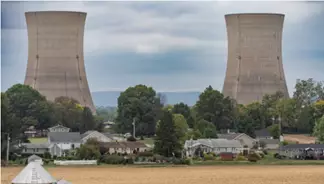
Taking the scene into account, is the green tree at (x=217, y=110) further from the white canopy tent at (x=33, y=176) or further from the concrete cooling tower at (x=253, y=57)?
the white canopy tent at (x=33, y=176)

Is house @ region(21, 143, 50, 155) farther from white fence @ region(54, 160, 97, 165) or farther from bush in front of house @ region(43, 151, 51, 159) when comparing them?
white fence @ region(54, 160, 97, 165)

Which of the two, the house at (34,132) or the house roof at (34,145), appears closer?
the house roof at (34,145)

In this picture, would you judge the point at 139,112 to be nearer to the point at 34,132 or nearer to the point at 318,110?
the point at 34,132

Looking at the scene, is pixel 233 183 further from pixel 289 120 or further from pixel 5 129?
pixel 289 120

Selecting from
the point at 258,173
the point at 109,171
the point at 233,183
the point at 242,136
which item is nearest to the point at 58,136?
the point at 242,136

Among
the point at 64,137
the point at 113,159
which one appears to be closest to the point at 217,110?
the point at 64,137

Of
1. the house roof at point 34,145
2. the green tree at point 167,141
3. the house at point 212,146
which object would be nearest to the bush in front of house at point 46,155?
the house roof at point 34,145
